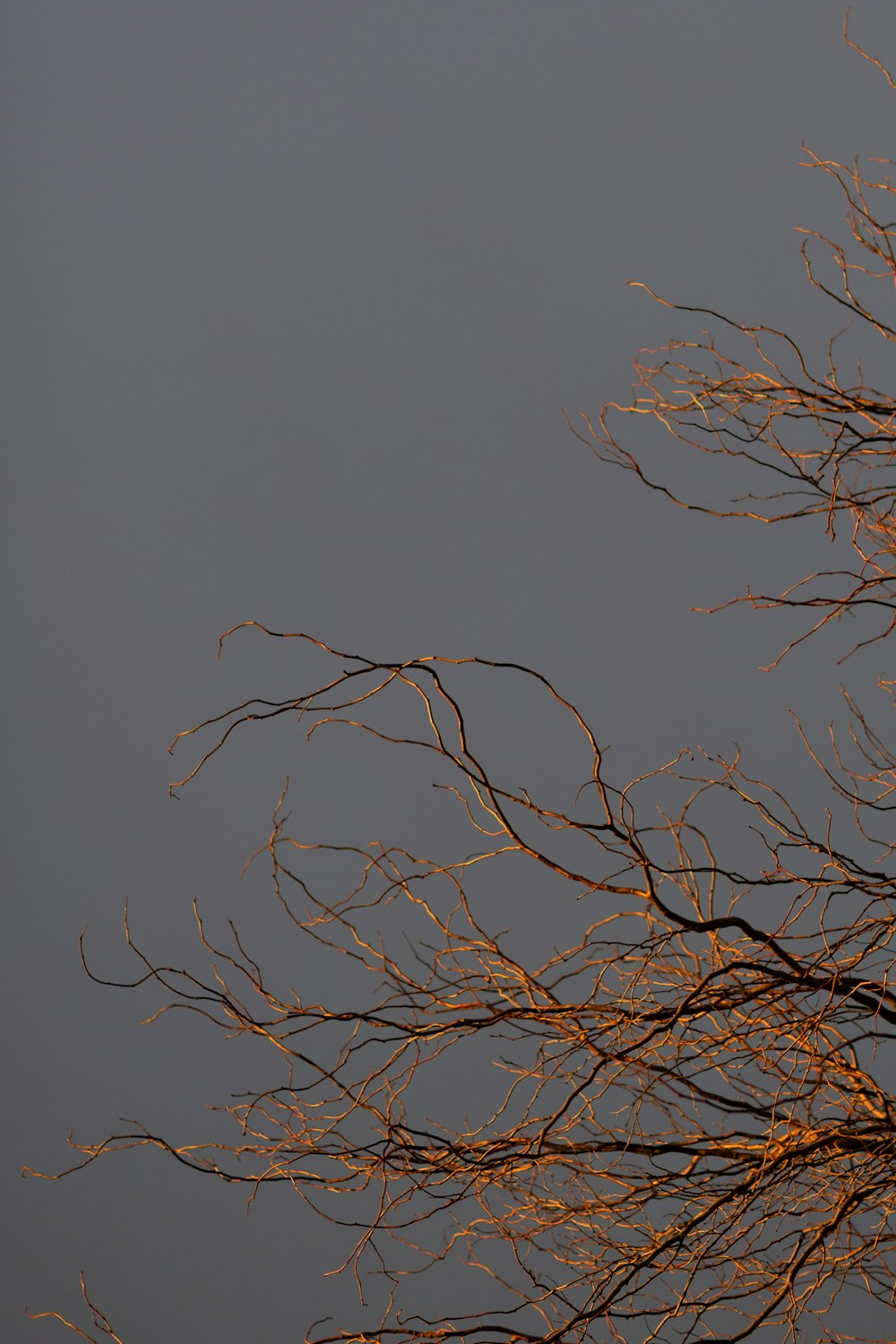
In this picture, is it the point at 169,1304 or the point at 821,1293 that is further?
the point at 169,1304

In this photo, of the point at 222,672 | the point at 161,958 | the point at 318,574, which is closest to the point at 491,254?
the point at 318,574

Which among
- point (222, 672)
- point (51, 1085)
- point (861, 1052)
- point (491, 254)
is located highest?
point (491, 254)

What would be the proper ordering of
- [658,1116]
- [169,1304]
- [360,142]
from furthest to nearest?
[360,142] → [169,1304] → [658,1116]

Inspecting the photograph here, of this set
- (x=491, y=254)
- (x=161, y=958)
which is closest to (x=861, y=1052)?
(x=161, y=958)

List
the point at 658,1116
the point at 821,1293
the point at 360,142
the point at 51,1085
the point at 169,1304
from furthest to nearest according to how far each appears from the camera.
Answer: the point at 360,142, the point at 51,1085, the point at 169,1304, the point at 658,1116, the point at 821,1293

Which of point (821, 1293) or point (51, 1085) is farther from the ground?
point (51, 1085)

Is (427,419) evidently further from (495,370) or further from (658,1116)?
(658,1116)

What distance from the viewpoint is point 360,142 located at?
8.37 m

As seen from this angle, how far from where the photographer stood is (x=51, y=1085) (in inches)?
301

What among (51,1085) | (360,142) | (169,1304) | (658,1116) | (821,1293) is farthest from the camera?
(360,142)

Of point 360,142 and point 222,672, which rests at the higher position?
point 360,142

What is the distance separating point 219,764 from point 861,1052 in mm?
3510

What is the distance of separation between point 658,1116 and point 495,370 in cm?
369

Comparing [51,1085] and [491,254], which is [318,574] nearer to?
[491,254]
